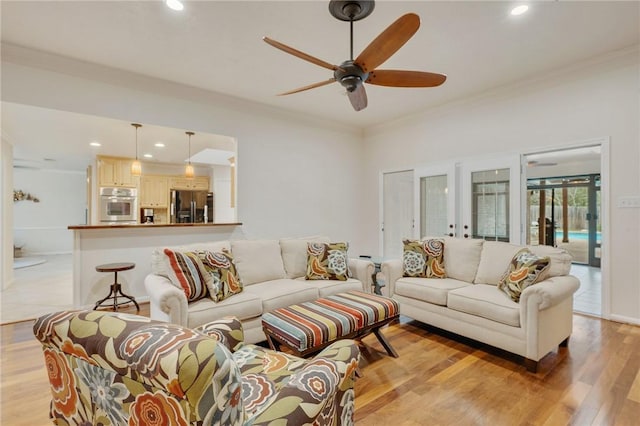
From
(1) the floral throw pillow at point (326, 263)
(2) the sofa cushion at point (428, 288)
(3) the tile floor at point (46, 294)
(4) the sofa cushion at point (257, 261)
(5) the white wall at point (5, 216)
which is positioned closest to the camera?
(2) the sofa cushion at point (428, 288)

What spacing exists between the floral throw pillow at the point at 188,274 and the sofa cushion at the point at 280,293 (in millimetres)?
286

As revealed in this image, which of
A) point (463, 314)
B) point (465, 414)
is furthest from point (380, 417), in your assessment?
point (463, 314)

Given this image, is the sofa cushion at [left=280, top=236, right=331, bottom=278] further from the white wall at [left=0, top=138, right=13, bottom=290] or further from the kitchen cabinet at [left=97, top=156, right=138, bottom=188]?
the kitchen cabinet at [left=97, top=156, right=138, bottom=188]

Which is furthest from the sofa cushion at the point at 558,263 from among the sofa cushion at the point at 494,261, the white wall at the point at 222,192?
the white wall at the point at 222,192

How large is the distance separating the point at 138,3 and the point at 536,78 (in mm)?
4333

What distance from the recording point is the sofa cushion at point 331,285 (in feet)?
9.98

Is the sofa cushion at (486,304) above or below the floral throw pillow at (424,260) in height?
below

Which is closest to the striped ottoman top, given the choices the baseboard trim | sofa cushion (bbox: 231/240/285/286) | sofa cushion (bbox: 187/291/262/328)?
sofa cushion (bbox: 187/291/262/328)

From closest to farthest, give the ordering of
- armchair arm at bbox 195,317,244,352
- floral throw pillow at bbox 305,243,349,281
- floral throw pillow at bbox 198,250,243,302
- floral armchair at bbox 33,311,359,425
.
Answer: floral armchair at bbox 33,311,359,425 < armchair arm at bbox 195,317,244,352 < floral throw pillow at bbox 198,250,243,302 < floral throw pillow at bbox 305,243,349,281

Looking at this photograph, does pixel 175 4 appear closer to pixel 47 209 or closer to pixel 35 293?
pixel 35 293

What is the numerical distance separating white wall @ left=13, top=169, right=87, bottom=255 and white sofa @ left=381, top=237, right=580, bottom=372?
10.0 metres

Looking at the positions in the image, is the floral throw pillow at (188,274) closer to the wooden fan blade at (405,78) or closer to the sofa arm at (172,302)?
the sofa arm at (172,302)

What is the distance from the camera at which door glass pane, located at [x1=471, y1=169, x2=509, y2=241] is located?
4.18 meters

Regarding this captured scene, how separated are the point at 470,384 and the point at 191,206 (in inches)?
277
